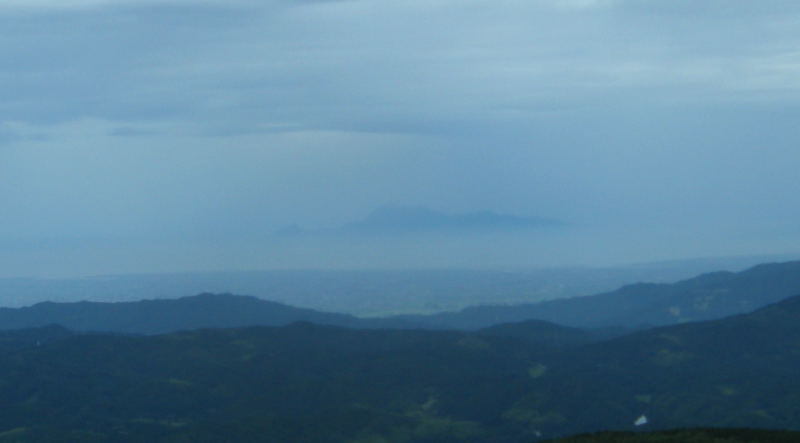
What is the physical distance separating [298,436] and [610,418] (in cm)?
5790

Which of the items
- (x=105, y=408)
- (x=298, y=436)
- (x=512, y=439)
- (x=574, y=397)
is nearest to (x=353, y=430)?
(x=298, y=436)

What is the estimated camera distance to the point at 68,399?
199 metres

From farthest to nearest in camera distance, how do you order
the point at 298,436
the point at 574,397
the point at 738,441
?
the point at 574,397
the point at 298,436
the point at 738,441

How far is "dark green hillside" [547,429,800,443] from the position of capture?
62.7m

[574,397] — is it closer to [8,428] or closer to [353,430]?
[353,430]

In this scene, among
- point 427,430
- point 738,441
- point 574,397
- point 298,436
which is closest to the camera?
point 738,441

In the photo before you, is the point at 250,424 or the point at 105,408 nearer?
the point at 250,424

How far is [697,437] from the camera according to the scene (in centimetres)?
6400

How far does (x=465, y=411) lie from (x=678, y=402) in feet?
130

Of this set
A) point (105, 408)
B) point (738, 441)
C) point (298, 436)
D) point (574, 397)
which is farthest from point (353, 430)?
point (738, 441)

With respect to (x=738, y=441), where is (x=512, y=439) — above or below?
below

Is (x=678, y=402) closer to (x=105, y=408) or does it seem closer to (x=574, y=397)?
(x=574, y=397)

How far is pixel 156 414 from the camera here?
19300 cm

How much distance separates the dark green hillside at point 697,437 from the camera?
6272 cm
